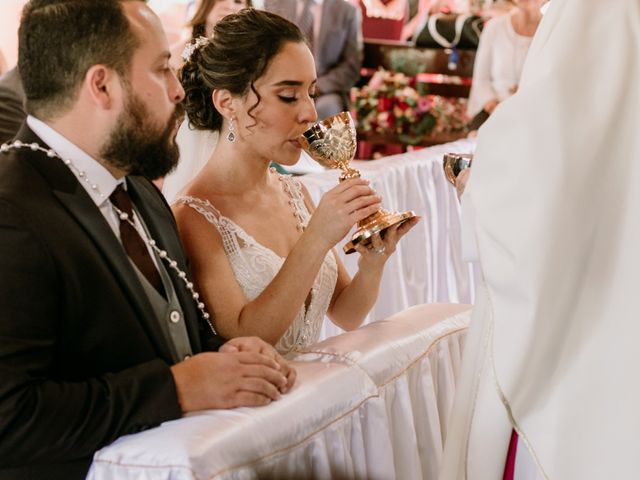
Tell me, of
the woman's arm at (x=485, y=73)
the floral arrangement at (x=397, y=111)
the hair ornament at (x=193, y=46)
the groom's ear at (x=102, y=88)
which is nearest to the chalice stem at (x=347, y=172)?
the hair ornament at (x=193, y=46)

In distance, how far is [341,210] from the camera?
2195 millimetres

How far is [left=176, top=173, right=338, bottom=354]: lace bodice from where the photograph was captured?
7.75 feet

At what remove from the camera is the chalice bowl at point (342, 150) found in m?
2.31

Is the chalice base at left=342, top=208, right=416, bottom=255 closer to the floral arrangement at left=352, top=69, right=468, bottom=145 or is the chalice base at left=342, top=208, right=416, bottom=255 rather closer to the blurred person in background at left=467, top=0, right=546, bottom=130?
the blurred person in background at left=467, top=0, right=546, bottom=130

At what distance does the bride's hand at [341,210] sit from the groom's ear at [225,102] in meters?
0.38

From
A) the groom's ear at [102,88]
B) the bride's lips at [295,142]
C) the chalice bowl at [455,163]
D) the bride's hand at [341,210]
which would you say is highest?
the groom's ear at [102,88]

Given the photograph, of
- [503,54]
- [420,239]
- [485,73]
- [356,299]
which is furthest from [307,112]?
[485,73]

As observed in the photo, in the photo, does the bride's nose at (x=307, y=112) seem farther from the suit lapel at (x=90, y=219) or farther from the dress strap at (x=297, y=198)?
the suit lapel at (x=90, y=219)

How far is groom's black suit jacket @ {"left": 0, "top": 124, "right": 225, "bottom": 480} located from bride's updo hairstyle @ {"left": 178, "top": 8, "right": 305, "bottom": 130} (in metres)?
0.76

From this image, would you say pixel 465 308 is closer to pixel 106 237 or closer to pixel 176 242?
pixel 176 242

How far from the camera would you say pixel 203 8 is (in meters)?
4.55

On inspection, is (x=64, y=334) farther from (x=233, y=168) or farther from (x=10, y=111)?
(x=10, y=111)

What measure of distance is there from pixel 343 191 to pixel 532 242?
643mm

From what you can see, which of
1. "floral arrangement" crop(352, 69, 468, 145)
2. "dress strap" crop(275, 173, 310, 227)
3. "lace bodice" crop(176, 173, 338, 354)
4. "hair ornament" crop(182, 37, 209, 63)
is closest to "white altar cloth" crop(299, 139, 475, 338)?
"dress strap" crop(275, 173, 310, 227)
